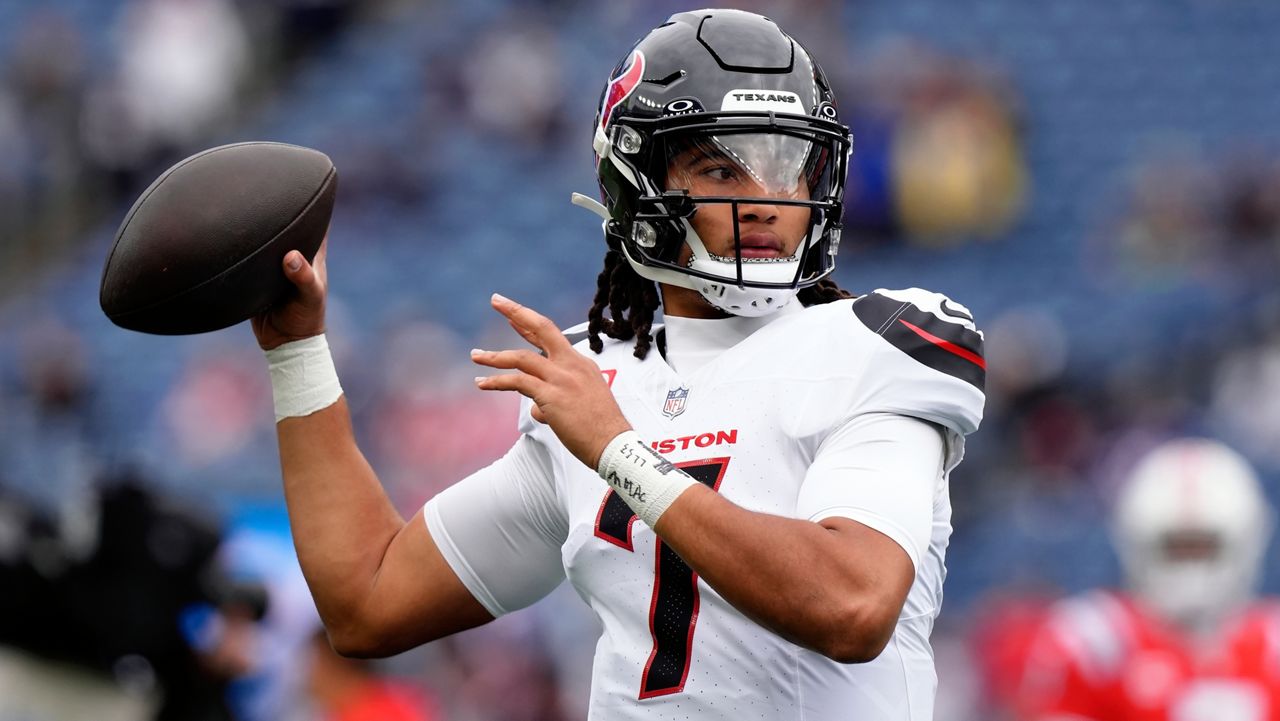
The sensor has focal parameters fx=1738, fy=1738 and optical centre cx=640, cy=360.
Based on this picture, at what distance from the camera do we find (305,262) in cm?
256

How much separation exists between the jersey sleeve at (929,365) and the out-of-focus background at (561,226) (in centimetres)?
468

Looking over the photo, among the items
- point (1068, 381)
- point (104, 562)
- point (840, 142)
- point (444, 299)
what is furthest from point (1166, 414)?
point (840, 142)

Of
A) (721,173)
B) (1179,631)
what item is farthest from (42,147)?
(721,173)

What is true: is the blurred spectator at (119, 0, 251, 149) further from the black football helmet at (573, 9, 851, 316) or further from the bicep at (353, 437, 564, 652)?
the black football helmet at (573, 9, 851, 316)

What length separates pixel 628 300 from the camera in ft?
8.70

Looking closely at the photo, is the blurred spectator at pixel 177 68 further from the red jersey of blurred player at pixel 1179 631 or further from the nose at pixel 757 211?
the nose at pixel 757 211

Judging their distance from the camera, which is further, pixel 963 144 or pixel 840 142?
pixel 963 144

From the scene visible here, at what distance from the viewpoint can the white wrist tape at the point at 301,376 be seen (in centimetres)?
266

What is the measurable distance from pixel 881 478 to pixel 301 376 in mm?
968

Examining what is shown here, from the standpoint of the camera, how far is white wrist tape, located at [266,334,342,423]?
2.66m

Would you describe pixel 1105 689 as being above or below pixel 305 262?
below

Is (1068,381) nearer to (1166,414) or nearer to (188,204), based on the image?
(1166,414)

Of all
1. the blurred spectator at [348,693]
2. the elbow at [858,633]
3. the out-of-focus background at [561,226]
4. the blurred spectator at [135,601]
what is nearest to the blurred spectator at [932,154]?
the out-of-focus background at [561,226]

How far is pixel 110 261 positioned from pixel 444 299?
8.24m
